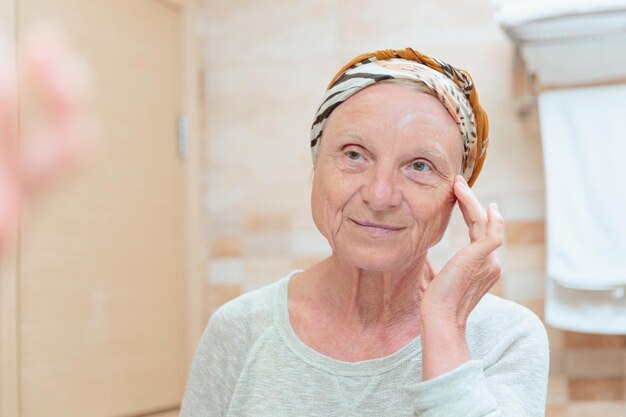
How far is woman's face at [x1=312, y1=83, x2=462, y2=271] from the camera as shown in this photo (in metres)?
1.01

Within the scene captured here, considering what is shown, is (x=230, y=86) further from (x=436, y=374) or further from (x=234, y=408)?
(x=436, y=374)

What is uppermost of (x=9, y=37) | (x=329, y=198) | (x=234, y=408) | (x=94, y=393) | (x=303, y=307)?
(x=9, y=37)

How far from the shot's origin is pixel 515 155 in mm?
1923

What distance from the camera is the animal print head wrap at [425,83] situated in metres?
1.04

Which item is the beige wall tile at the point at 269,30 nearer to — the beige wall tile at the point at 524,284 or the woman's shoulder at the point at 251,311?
the beige wall tile at the point at 524,284

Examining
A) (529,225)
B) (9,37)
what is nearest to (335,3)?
(529,225)

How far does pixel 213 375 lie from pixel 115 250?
0.74 meters

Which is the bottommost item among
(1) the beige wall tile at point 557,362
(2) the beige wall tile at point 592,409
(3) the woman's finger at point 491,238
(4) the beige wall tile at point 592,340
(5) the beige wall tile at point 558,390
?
(2) the beige wall tile at point 592,409

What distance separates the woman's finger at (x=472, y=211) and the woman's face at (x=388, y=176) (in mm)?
18

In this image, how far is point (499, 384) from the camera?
989mm

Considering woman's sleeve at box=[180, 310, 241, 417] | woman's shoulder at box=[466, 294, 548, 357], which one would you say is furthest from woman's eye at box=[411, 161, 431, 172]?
woman's sleeve at box=[180, 310, 241, 417]

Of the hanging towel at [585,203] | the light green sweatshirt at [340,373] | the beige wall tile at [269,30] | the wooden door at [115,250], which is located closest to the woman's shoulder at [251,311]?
the light green sweatshirt at [340,373]

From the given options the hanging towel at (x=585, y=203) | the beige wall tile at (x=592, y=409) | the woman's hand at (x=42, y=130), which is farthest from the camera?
the beige wall tile at (x=592, y=409)

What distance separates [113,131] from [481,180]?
88cm
